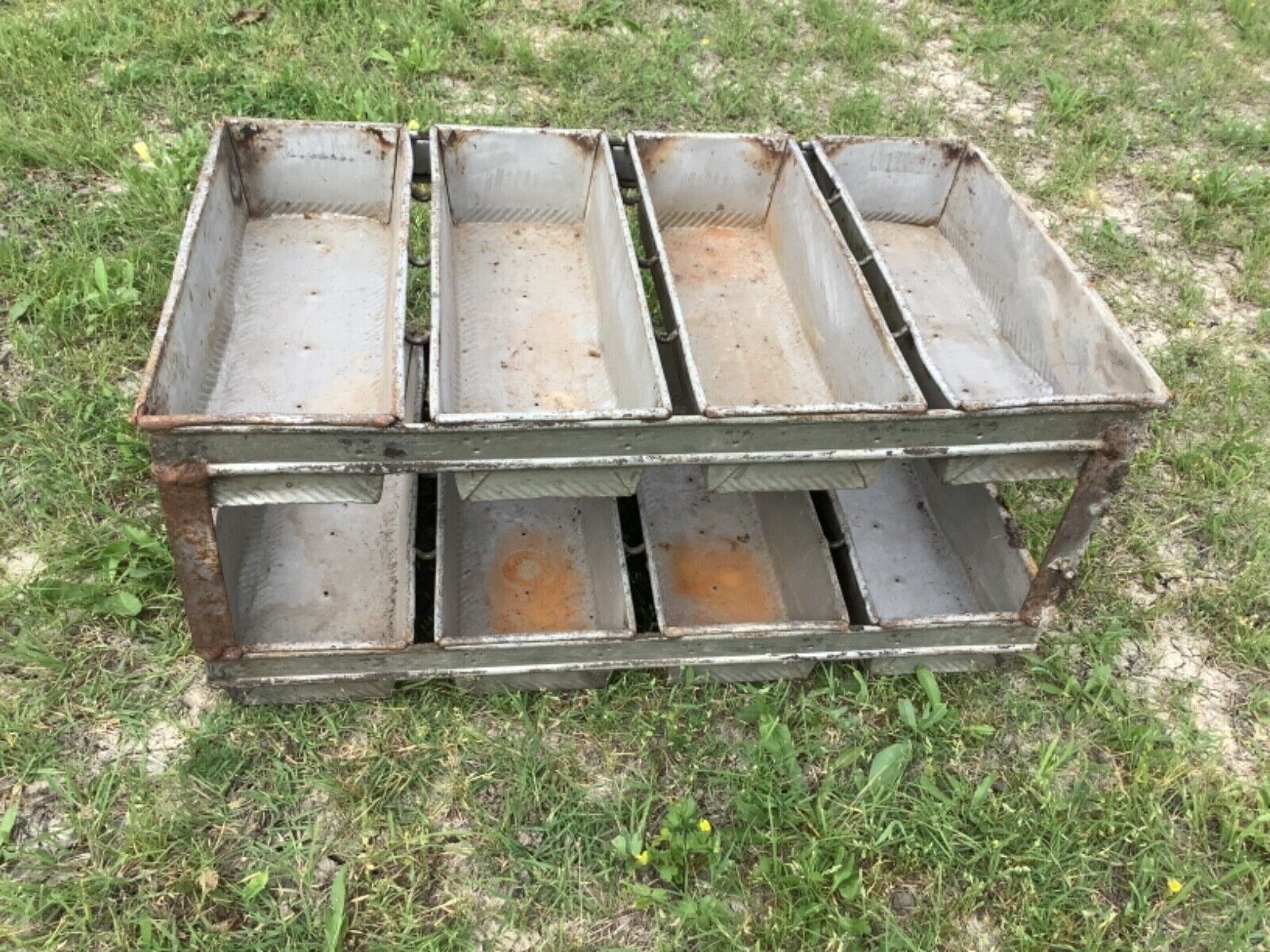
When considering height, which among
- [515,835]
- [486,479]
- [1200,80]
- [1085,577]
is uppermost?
[1200,80]

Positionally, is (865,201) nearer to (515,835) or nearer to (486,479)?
(486,479)

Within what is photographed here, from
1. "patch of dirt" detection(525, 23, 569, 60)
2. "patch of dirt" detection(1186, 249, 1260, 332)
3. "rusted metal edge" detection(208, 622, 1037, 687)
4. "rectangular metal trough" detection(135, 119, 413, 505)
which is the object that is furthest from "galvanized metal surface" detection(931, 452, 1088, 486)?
"patch of dirt" detection(525, 23, 569, 60)

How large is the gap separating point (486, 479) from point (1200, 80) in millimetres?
6181

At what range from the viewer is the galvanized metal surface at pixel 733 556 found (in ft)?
9.91

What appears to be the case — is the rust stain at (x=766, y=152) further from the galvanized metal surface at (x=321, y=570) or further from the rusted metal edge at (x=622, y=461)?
the galvanized metal surface at (x=321, y=570)

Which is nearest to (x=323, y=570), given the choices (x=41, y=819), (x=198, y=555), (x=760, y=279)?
(x=198, y=555)

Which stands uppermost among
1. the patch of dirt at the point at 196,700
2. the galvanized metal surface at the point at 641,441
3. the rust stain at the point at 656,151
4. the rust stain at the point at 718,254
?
the rust stain at the point at 656,151

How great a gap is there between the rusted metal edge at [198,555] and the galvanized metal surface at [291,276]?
0.80ft

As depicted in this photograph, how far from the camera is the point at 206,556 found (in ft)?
7.57

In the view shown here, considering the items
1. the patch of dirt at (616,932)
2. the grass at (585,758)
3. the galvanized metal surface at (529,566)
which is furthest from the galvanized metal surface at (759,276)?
the patch of dirt at (616,932)

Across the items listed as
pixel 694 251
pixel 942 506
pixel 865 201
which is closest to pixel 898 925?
pixel 942 506

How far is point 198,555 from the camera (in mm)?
2301

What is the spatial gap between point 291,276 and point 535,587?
4.40 ft

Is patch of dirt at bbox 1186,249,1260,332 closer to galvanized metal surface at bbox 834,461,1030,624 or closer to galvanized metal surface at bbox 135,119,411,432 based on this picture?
galvanized metal surface at bbox 834,461,1030,624
